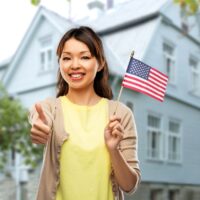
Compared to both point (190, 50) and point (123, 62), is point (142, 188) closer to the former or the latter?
point (123, 62)

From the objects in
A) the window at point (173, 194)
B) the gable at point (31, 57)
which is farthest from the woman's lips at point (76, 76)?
the window at point (173, 194)

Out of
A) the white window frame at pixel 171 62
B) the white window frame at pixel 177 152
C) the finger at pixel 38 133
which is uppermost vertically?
the white window frame at pixel 171 62

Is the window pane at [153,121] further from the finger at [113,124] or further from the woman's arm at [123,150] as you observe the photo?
the finger at [113,124]

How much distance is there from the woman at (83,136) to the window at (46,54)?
1041cm

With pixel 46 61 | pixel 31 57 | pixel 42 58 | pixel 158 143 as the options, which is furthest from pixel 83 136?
pixel 158 143

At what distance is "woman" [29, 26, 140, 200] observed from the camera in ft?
4.30

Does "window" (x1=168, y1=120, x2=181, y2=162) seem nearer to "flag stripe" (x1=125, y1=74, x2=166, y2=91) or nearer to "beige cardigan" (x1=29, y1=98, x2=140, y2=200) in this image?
"flag stripe" (x1=125, y1=74, x2=166, y2=91)

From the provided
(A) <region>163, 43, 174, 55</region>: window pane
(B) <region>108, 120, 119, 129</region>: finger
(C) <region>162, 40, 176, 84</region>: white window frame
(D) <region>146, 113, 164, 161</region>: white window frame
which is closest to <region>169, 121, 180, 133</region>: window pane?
(D) <region>146, 113, 164, 161</region>: white window frame

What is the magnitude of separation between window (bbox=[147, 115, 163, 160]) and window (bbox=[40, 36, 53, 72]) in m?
3.07

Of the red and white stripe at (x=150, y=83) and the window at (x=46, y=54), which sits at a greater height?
the window at (x=46, y=54)

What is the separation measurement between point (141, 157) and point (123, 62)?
93.4 inches

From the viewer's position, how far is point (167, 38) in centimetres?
1348

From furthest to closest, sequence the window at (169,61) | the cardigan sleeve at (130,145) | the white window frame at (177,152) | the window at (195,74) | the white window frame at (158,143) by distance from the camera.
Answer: the window at (195,74)
the window at (169,61)
the white window frame at (177,152)
the white window frame at (158,143)
the cardigan sleeve at (130,145)

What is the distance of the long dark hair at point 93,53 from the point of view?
1413 mm
